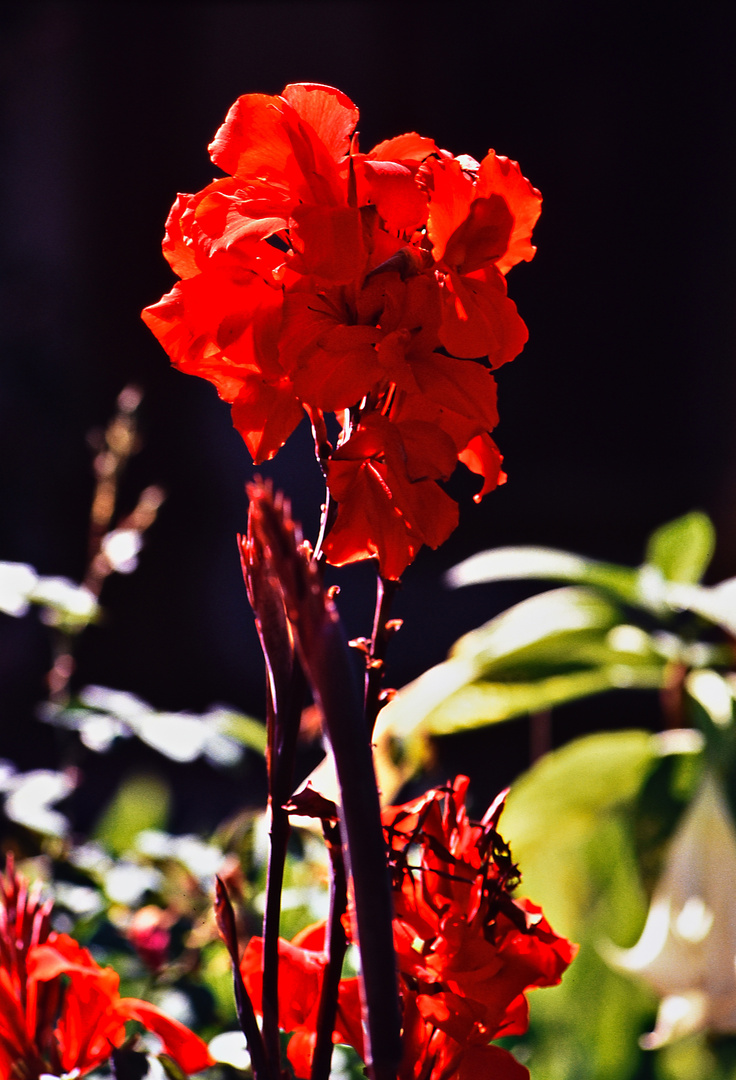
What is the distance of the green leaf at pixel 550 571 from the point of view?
3.20 feet

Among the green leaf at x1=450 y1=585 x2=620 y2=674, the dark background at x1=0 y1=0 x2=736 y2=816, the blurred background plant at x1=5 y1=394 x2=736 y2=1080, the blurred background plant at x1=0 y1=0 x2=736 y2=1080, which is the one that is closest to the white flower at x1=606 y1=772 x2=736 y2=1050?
the blurred background plant at x1=5 y1=394 x2=736 y2=1080

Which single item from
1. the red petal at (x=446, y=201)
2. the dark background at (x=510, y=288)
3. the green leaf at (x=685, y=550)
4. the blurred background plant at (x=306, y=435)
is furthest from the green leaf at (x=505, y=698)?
the dark background at (x=510, y=288)

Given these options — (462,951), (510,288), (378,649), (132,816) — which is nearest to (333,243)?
(378,649)

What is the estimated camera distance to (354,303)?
1.06 ft

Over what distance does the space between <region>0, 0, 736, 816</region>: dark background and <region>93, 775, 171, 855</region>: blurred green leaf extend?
1.78m

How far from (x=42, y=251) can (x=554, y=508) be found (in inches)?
71.1

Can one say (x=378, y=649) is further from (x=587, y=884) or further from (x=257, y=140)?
(x=587, y=884)

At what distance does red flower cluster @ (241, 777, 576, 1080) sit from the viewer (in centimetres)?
33

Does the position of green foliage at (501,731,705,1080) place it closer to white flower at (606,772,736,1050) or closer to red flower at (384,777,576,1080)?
white flower at (606,772,736,1050)

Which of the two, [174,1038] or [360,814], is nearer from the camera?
[360,814]

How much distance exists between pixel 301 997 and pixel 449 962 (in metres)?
0.06

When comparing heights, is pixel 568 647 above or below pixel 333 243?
below

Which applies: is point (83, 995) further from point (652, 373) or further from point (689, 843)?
point (652, 373)

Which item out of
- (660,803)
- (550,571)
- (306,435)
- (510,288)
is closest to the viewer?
(660,803)
